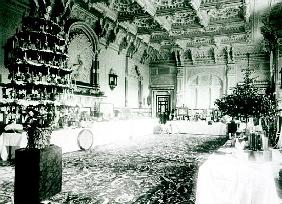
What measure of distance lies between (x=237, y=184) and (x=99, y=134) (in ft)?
20.8

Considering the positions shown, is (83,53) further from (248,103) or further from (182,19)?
(248,103)

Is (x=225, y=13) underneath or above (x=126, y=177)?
above

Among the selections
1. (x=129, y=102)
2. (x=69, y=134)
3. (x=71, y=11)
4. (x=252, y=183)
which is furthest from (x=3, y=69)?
(x=129, y=102)

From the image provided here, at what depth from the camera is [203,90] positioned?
15117mm

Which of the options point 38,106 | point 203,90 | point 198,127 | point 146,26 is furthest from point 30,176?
point 203,90

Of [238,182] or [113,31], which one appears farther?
[113,31]

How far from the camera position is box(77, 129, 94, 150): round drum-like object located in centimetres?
708

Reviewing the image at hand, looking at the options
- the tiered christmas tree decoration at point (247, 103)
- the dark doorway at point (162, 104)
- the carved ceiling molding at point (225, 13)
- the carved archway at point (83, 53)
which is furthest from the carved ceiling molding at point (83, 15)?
the dark doorway at point (162, 104)

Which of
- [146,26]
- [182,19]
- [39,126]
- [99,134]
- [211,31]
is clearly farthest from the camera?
[211,31]

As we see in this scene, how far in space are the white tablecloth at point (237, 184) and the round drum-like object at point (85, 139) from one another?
198 inches

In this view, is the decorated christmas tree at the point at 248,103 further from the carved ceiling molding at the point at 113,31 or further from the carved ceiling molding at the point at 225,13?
the carved ceiling molding at the point at 113,31

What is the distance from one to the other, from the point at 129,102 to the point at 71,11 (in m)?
5.77

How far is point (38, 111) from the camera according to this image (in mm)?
3359

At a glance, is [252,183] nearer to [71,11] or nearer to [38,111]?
[38,111]
